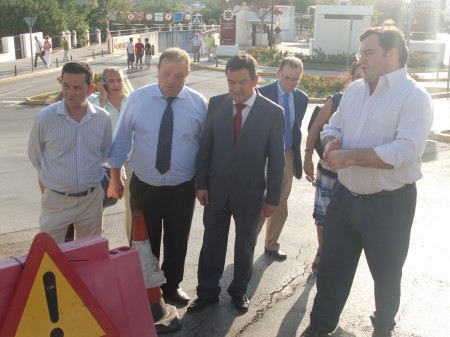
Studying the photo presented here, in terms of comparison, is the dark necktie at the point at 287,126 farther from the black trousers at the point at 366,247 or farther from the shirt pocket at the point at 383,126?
the shirt pocket at the point at 383,126

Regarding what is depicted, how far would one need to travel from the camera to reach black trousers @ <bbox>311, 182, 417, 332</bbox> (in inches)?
144

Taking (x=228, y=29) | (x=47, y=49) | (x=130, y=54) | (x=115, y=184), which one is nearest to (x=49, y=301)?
(x=115, y=184)

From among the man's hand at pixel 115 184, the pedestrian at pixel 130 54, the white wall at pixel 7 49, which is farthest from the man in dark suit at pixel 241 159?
the white wall at pixel 7 49

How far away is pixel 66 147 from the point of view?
4035 millimetres

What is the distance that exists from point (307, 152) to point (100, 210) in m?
1.94

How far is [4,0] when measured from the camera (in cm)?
3797

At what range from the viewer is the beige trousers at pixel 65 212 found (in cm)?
414

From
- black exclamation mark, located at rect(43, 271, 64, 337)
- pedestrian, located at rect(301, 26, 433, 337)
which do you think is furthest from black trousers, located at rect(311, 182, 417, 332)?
black exclamation mark, located at rect(43, 271, 64, 337)

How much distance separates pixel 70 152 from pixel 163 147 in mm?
697

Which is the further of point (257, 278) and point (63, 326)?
point (257, 278)

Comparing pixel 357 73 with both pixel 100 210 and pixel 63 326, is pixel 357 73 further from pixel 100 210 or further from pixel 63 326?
pixel 63 326

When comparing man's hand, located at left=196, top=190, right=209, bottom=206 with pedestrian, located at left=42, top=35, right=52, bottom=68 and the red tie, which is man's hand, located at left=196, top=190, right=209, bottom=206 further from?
pedestrian, located at left=42, top=35, right=52, bottom=68

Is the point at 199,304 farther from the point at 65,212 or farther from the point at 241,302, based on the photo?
the point at 65,212

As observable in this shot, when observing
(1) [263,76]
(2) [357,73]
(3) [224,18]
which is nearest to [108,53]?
(3) [224,18]
